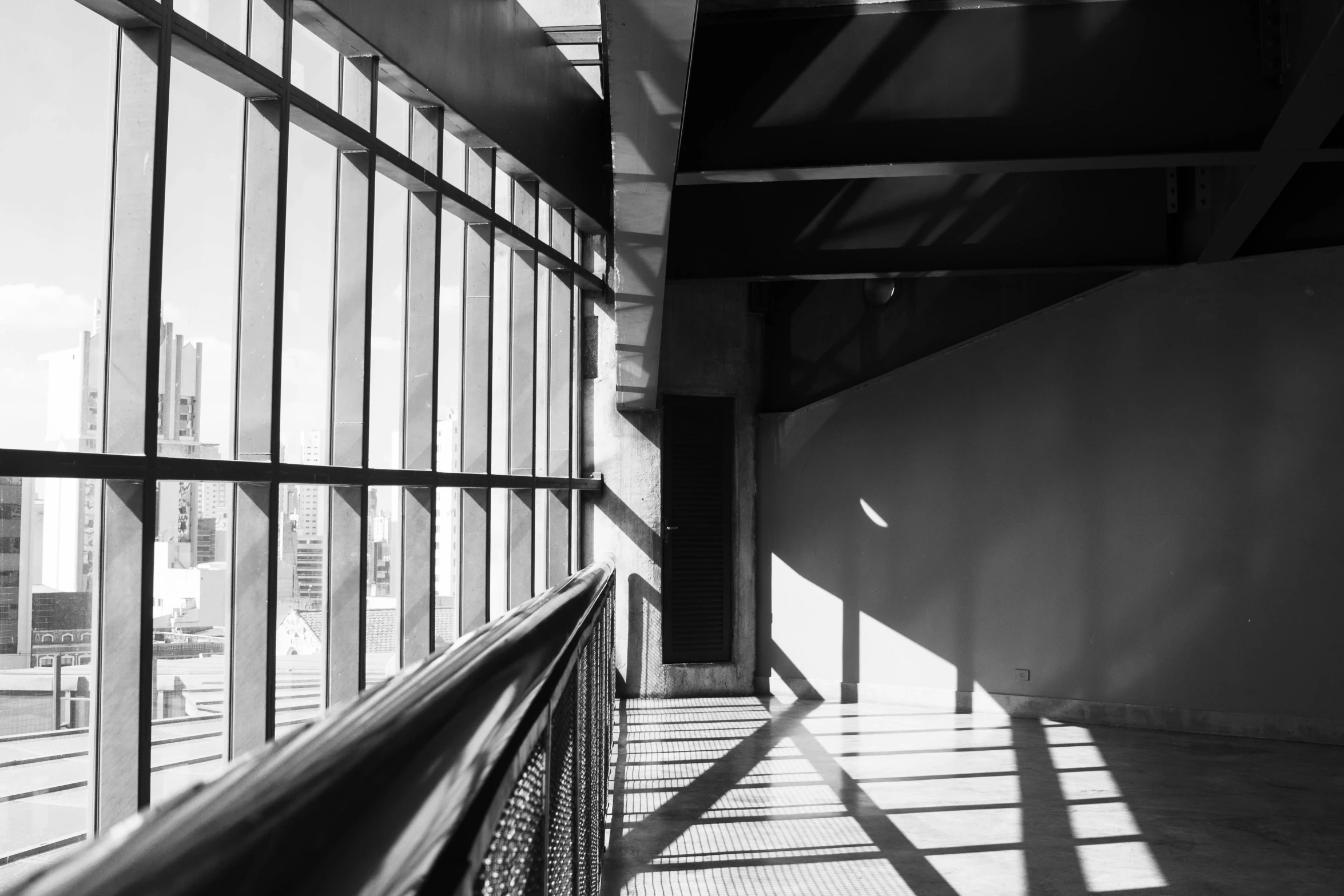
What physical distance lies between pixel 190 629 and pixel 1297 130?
5.55 m

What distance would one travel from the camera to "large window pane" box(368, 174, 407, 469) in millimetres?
5902

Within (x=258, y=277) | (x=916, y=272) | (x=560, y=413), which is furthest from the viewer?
(x=560, y=413)

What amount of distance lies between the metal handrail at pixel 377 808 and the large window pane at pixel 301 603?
401 centimetres

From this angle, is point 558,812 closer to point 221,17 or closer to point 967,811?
point 221,17

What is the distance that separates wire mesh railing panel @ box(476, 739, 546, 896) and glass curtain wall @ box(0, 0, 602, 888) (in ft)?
8.45

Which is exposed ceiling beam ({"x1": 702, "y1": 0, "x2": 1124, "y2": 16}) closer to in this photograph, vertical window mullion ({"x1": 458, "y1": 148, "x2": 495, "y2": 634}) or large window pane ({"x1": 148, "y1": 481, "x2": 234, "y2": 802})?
vertical window mullion ({"x1": 458, "y1": 148, "x2": 495, "y2": 634})

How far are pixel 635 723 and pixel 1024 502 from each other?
3.66m

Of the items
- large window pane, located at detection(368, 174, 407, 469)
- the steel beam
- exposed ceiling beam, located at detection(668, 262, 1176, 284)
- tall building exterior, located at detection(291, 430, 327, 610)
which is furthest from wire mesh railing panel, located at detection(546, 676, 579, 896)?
exposed ceiling beam, located at detection(668, 262, 1176, 284)

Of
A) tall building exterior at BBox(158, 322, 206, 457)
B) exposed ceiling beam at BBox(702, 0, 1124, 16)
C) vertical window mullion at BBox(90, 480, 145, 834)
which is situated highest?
exposed ceiling beam at BBox(702, 0, 1124, 16)

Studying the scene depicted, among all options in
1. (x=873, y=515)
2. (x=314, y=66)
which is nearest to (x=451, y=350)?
(x=314, y=66)

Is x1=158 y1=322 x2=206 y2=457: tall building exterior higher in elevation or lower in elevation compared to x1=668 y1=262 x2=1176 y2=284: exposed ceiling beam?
lower

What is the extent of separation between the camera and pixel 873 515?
385 inches

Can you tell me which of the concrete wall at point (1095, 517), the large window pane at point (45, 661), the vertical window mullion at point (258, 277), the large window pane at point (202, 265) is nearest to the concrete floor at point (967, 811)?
the concrete wall at point (1095, 517)

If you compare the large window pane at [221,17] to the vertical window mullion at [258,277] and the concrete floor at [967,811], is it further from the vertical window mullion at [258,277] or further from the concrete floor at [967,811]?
the concrete floor at [967,811]
